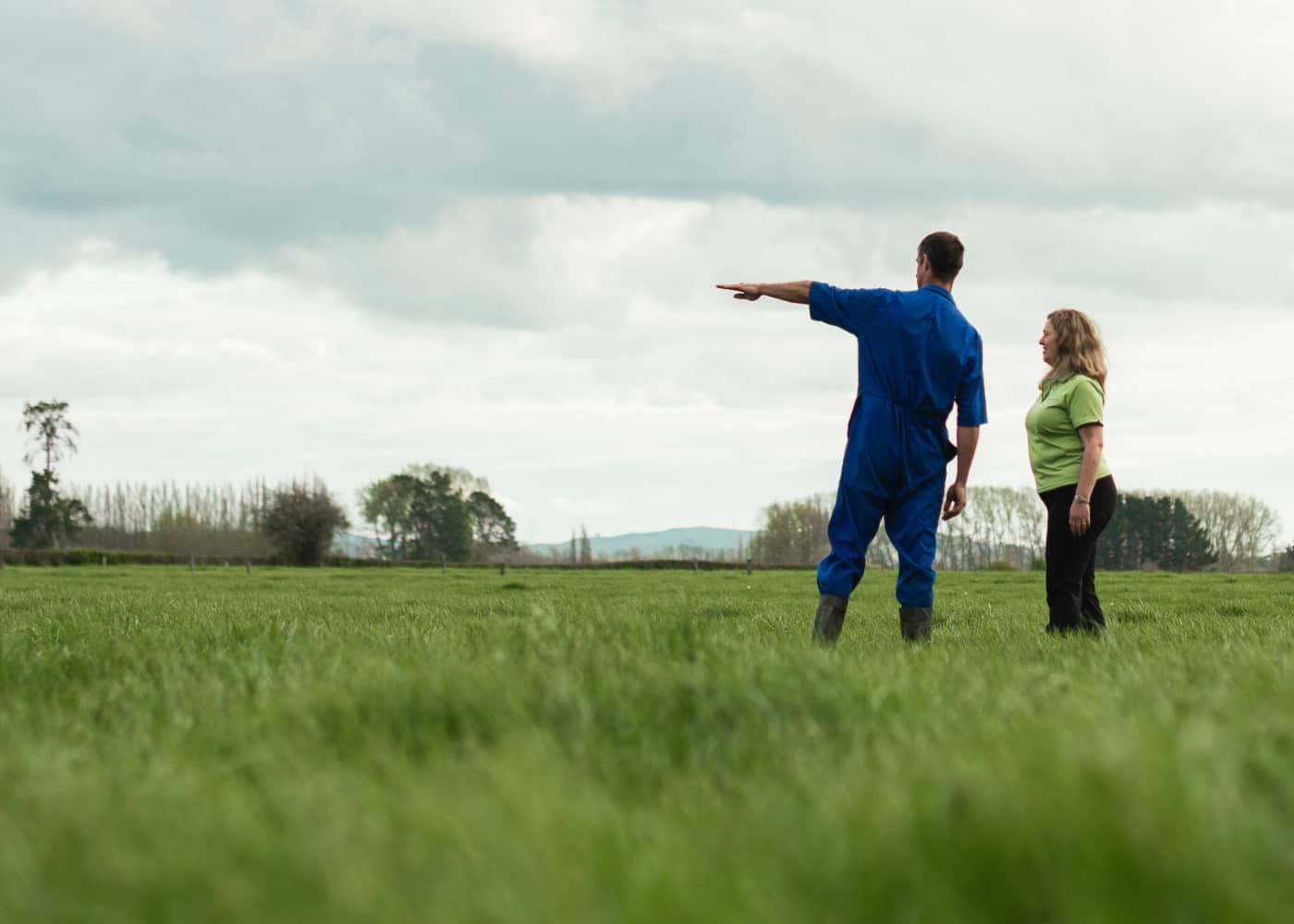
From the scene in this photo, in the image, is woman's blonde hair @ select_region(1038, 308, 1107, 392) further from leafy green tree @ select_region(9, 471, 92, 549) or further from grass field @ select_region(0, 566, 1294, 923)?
leafy green tree @ select_region(9, 471, 92, 549)

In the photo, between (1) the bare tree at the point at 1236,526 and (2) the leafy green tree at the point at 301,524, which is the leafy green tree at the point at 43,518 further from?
(1) the bare tree at the point at 1236,526

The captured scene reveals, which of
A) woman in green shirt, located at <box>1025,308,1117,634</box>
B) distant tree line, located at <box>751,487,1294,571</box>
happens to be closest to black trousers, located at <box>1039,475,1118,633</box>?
woman in green shirt, located at <box>1025,308,1117,634</box>

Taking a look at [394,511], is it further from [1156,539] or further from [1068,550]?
[1068,550]

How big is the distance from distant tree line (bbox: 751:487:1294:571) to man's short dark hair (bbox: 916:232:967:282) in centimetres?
10208

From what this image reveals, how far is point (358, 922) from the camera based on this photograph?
1679 mm

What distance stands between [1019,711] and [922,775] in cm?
108

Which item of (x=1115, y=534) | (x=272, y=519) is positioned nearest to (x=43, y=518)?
(x=272, y=519)

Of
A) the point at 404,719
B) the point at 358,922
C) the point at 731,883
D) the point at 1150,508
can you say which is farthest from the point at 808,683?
the point at 1150,508

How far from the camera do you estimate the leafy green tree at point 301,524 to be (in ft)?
252

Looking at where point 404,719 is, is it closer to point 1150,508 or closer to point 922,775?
point 922,775

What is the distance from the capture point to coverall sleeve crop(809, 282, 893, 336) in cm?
646

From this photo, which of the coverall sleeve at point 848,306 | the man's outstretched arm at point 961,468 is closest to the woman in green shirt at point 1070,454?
the man's outstretched arm at point 961,468

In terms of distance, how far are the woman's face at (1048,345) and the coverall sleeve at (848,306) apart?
181cm

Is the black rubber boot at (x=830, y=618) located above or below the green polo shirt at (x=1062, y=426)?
below
